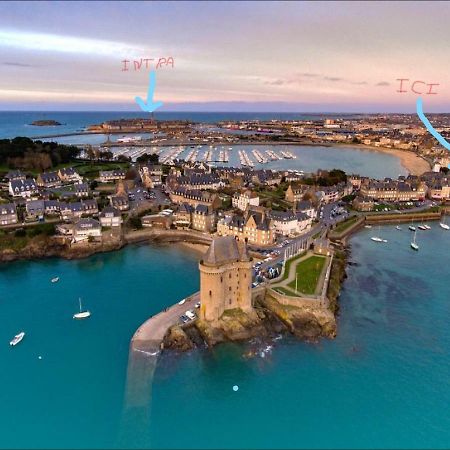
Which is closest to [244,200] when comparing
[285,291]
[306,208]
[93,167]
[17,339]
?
[306,208]

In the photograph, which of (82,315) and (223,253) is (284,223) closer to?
(223,253)

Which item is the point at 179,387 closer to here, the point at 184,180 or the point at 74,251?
the point at 74,251

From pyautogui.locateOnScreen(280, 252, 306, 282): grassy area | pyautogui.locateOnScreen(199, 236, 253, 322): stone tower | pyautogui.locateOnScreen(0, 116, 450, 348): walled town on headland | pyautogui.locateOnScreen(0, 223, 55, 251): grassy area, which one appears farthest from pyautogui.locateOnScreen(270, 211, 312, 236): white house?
pyautogui.locateOnScreen(0, 223, 55, 251): grassy area

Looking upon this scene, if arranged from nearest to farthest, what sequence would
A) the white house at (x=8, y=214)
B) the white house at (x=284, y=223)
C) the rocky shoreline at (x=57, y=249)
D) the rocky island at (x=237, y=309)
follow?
the rocky island at (x=237, y=309)
the rocky shoreline at (x=57, y=249)
the white house at (x=284, y=223)
the white house at (x=8, y=214)

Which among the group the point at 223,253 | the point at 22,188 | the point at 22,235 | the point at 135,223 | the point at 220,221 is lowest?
the point at 22,235

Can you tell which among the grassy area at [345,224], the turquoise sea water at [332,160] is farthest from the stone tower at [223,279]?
the turquoise sea water at [332,160]

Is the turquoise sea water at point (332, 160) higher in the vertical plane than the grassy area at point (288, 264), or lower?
higher

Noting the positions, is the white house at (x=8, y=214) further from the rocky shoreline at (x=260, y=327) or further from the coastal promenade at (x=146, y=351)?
the rocky shoreline at (x=260, y=327)
